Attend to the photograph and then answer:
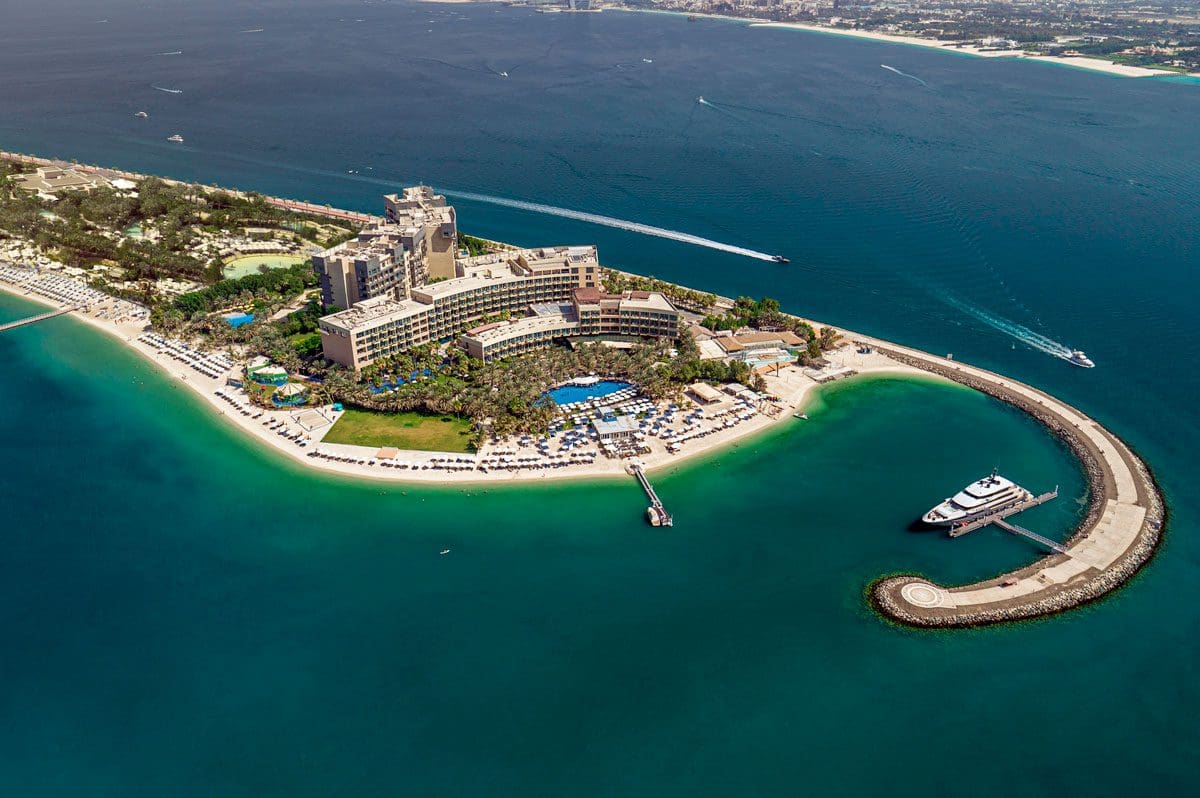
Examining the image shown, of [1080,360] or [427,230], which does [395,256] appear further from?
[1080,360]

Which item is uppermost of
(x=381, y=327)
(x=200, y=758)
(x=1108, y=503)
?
(x=381, y=327)

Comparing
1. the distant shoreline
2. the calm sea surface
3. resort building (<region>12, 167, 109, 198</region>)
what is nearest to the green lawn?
the distant shoreline

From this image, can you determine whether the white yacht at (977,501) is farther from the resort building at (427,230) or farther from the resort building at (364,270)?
the resort building at (427,230)

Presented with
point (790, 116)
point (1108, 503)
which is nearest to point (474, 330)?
point (1108, 503)

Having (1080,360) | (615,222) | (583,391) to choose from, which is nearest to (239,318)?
(583,391)

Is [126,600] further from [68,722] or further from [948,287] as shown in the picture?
[948,287]

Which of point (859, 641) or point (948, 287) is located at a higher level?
point (948, 287)
